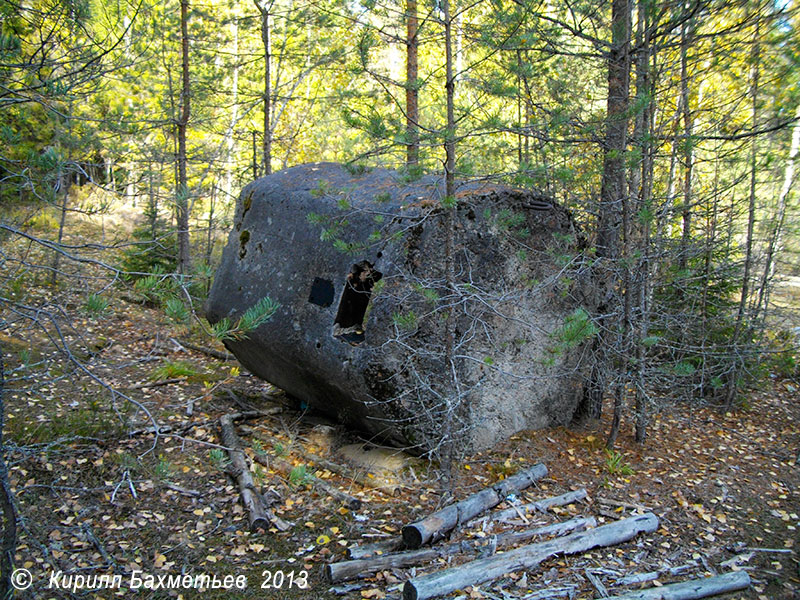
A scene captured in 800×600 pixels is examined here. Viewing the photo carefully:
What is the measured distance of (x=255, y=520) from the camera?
13.9 ft

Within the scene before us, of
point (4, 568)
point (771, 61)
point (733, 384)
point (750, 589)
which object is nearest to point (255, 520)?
point (4, 568)

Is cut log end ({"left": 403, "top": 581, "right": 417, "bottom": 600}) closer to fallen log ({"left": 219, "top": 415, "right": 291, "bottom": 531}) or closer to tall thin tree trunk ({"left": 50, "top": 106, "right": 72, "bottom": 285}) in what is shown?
fallen log ({"left": 219, "top": 415, "right": 291, "bottom": 531})

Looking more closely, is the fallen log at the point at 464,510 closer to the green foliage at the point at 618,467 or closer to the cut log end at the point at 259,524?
the green foliage at the point at 618,467

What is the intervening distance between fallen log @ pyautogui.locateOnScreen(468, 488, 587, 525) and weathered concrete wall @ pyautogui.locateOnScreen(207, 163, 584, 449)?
2.27ft

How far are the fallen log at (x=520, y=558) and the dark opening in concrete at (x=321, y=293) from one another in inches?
90.6

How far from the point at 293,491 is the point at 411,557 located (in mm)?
1351

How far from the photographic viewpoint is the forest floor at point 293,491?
371 centimetres

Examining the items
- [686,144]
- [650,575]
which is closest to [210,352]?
[650,575]

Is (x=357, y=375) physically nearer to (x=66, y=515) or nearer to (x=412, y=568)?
(x=412, y=568)

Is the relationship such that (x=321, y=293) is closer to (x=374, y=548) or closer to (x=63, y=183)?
(x=374, y=548)

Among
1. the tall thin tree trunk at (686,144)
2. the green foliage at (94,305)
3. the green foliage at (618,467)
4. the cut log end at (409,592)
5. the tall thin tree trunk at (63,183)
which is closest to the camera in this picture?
the green foliage at (94,305)

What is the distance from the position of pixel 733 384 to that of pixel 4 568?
725 centimetres

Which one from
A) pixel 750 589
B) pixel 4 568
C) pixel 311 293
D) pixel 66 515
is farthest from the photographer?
pixel 311 293

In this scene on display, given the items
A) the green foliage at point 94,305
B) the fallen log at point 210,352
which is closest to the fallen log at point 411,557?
the green foliage at point 94,305
